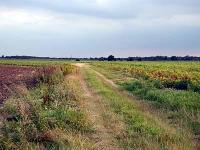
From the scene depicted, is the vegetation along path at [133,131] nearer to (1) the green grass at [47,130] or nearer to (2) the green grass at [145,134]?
(2) the green grass at [145,134]

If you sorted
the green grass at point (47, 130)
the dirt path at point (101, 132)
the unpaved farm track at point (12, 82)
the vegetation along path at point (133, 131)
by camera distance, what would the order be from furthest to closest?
1. the unpaved farm track at point (12, 82)
2. the dirt path at point (101, 132)
3. the vegetation along path at point (133, 131)
4. the green grass at point (47, 130)

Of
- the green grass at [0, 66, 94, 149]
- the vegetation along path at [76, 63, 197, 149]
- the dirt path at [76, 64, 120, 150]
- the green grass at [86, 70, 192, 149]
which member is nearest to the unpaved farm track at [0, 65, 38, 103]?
the dirt path at [76, 64, 120, 150]

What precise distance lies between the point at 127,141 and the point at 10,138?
103 inches

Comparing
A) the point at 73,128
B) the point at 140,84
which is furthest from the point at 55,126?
the point at 140,84

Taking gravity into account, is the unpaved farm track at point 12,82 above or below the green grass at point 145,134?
below

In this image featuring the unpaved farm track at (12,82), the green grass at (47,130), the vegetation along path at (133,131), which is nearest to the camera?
the green grass at (47,130)

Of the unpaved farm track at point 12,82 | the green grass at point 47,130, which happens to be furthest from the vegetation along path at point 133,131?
the unpaved farm track at point 12,82

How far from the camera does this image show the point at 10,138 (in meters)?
→ 11.3

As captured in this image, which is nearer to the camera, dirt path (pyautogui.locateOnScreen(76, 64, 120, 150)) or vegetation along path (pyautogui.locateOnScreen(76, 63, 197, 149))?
vegetation along path (pyautogui.locateOnScreen(76, 63, 197, 149))

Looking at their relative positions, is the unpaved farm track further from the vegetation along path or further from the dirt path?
the vegetation along path

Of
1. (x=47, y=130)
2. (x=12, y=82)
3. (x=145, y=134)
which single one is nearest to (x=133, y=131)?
(x=145, y=134)

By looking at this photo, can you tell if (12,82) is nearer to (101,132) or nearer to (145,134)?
(101,132)

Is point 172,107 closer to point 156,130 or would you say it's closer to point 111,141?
point 156,130

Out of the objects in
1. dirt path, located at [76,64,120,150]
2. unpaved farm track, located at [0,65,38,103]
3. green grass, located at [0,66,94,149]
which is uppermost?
green grass, located at [0,66,94,149]
